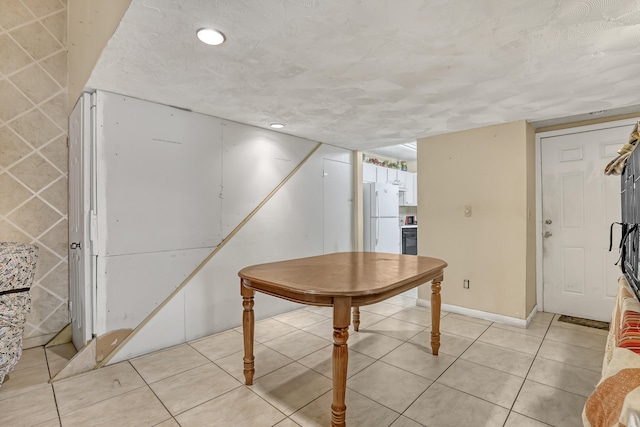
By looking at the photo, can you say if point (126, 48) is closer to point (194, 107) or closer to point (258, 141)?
point (194, 107)

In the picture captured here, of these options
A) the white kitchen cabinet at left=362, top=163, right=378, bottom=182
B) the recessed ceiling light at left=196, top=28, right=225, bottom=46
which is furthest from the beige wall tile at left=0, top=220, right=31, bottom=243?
the white kitchen cabinet at left=362, top=163, right=378, bottom=182

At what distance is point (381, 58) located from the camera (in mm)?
1807

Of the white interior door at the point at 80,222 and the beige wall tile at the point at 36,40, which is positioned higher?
the beige wall tile at the point at 36,40

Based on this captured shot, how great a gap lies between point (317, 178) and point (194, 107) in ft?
5.83

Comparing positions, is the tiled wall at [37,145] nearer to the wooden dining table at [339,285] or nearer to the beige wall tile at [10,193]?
the beige wall tile at [10,193]

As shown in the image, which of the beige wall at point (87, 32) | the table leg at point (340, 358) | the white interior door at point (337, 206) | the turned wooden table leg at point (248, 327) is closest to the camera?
the table leg at point (340, 358)

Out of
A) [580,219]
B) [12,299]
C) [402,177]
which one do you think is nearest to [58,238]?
[12,299]

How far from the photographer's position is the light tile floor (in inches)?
66.9

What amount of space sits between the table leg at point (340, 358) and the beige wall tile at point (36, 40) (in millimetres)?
3531

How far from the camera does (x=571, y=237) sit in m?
3.30

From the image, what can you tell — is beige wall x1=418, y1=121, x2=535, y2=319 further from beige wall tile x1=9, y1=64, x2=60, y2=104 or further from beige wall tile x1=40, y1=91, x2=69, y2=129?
beige wall tile x1=9, y1=64, x2=60, y2=104

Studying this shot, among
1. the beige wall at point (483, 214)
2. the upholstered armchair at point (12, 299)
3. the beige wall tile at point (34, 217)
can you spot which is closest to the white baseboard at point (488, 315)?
the beige wall at point (483, 214)

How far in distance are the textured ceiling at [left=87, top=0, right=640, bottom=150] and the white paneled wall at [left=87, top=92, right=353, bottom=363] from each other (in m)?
0.27

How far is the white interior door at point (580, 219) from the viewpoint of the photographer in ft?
10.1
